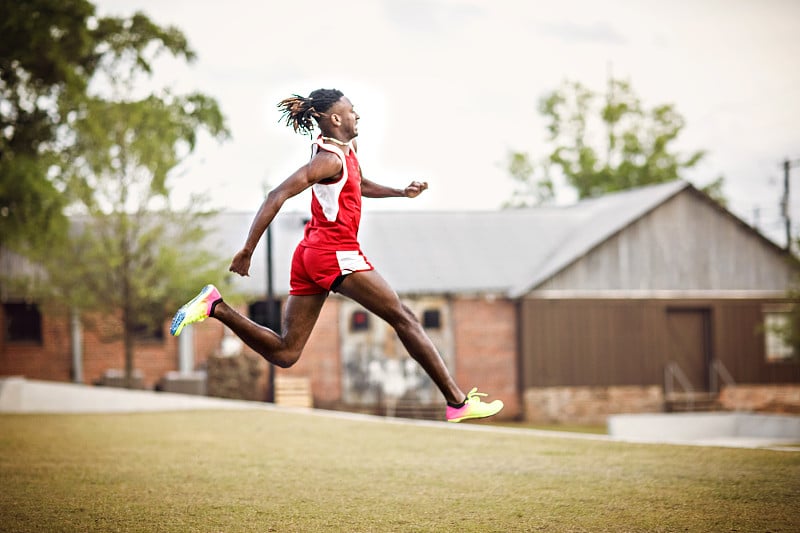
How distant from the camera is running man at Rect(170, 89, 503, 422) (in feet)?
20.0

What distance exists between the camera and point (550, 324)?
30.3 meters

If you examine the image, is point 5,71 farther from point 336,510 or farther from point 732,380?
point 732,380

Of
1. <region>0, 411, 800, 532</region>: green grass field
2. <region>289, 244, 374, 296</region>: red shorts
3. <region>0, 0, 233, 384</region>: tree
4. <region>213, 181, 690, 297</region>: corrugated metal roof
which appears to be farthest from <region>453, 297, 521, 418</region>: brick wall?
<region>289, 244, 374, 296</region>: red shorts

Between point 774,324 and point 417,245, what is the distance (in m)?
12.1

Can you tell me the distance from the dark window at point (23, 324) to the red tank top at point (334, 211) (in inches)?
1001

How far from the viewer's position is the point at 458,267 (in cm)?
3175

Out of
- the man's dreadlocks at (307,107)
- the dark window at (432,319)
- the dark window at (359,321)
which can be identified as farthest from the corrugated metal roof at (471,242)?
the man's dreadlocks at (307,107)

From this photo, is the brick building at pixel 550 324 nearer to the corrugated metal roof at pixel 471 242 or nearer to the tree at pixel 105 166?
the corrugated metal roof at pixel 471 242

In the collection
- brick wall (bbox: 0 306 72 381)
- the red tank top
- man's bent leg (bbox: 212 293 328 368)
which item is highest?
the red tank top

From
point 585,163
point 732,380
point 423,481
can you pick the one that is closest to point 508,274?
point 732,380

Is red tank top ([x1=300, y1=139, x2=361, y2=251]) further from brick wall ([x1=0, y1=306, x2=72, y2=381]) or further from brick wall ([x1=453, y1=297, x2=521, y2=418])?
brick wall ([x1=0, y1=306, x2=72, y2=381])

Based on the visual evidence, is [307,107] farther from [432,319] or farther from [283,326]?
[432,319]

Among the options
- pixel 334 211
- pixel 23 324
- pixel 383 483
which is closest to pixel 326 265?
pixel 334 211

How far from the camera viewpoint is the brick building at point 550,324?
2925 centimetres
